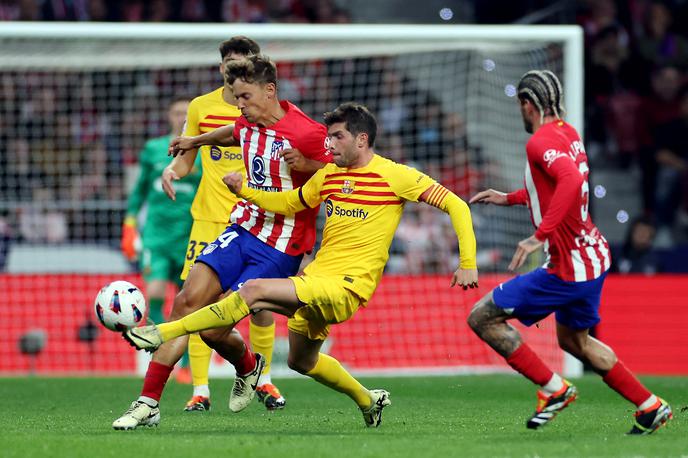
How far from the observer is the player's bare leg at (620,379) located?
6926 mm

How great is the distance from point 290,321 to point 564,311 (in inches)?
60.5

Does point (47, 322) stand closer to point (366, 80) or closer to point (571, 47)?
point (366, 80)

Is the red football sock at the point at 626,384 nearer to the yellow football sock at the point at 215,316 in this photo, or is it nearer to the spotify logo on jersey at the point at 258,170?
the yellow football sock at the point at 215,316

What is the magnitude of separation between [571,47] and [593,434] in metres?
6.54

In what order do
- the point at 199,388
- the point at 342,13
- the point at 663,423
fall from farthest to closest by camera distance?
the point at 342,13 < the point at 199,388 < the point at 663,423

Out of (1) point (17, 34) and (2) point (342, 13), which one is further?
(2) point (342, 13)

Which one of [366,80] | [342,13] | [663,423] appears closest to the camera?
[663,423]

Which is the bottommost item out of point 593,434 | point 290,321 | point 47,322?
point 47,322

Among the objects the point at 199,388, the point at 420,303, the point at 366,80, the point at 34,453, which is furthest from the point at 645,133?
the point at 34,453

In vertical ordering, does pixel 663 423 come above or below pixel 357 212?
below

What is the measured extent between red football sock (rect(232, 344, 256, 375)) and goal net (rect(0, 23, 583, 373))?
4.59 meters

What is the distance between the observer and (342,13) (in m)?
18.8

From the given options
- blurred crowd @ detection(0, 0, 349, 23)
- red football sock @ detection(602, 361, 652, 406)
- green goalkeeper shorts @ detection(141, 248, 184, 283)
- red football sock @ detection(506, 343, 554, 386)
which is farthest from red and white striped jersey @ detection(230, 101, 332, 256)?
blurred crowd @ detection(0, 0, 349, 23)

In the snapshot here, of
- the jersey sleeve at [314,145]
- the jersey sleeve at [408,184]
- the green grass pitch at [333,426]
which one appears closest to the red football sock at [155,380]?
the green grass pitch at [333,426]
